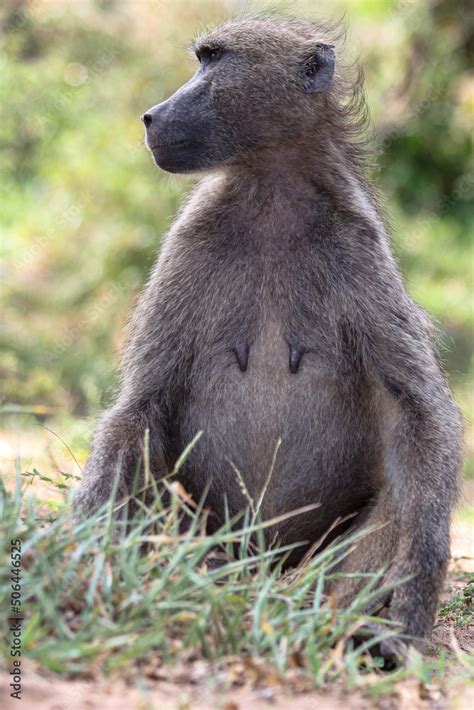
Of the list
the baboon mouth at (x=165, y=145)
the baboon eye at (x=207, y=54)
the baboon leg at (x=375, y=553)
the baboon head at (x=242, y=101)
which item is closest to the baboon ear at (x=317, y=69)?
the baboon head at (x=242, y=101)

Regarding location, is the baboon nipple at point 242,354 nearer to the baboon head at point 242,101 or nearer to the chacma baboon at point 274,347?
the chacma baboon at point 274,347

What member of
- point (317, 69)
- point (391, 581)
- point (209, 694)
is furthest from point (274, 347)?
point (209, 694)

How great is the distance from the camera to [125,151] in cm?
923

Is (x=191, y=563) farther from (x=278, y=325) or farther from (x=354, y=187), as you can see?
(x=354, y=187)

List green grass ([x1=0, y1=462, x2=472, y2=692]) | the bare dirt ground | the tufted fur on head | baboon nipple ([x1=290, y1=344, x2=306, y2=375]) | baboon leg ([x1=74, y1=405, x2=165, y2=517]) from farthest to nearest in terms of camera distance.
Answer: the tufted fur on head < baboon nipple ([x1=290, y1=344, x2=306, y2=375]) < baboon leg ([x1=74, y1=405, x2=165, y2=517]) < green grass ([x1=0, y1=462, x2=472, y2=692]) < the bare dirt ground

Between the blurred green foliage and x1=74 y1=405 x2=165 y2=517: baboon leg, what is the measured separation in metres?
4.84

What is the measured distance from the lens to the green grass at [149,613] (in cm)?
219

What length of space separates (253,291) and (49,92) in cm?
626

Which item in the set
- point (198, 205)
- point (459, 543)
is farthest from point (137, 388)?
point (459, 543)

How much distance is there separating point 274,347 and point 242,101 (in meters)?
0.83

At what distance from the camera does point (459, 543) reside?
16.4 feet

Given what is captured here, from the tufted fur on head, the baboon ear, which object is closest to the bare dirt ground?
the tufted fur on head

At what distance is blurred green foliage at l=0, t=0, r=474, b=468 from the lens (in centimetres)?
890

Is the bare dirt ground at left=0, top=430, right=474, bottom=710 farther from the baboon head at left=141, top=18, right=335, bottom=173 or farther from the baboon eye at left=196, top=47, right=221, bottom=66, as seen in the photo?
the baboon eye at left=196, top=47, right=221, bottom=66
